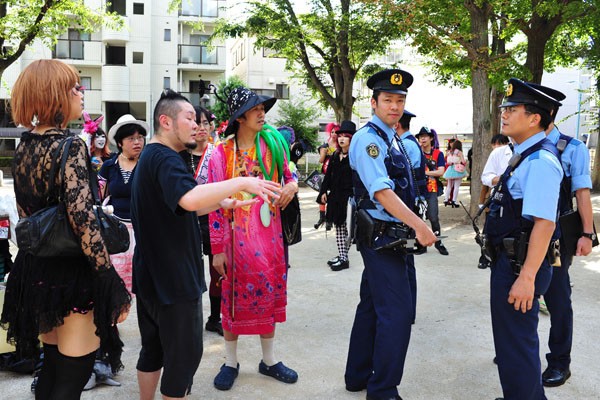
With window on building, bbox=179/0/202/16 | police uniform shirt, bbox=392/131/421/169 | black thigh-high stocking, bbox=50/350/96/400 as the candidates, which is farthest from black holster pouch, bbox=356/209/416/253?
window on building, bbox=179/0/202/16

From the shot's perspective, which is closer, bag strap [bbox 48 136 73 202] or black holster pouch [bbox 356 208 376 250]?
bag strap [bbox 48 136 73 202]

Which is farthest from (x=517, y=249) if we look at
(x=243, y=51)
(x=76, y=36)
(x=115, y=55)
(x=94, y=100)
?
(x=243, y=51)

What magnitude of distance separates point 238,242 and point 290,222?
1.33 feet

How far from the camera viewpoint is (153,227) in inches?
101

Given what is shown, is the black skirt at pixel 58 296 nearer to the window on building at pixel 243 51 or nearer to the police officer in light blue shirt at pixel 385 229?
the police officer in light blue shirt at pixel 385 229

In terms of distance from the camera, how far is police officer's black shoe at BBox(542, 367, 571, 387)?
→ 11.6ft

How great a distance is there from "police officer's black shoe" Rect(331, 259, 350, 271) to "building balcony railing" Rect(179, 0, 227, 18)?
2681 cm

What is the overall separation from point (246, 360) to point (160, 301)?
5.33 ft

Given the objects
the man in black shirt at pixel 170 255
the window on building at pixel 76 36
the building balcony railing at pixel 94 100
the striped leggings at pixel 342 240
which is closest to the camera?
the man in black shirt at pixel 170 255

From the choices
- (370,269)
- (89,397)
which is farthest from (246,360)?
(370,269)

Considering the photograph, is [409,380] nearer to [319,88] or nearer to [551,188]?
[551,188]

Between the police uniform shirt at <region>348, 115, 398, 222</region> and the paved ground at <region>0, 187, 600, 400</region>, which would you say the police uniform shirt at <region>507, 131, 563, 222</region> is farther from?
the paved ground at <region>0, 187, 600, 400</region>

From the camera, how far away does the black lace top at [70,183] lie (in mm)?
2227

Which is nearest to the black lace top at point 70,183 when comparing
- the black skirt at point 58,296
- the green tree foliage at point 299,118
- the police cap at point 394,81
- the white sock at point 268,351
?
the black skirt at point 58,296
